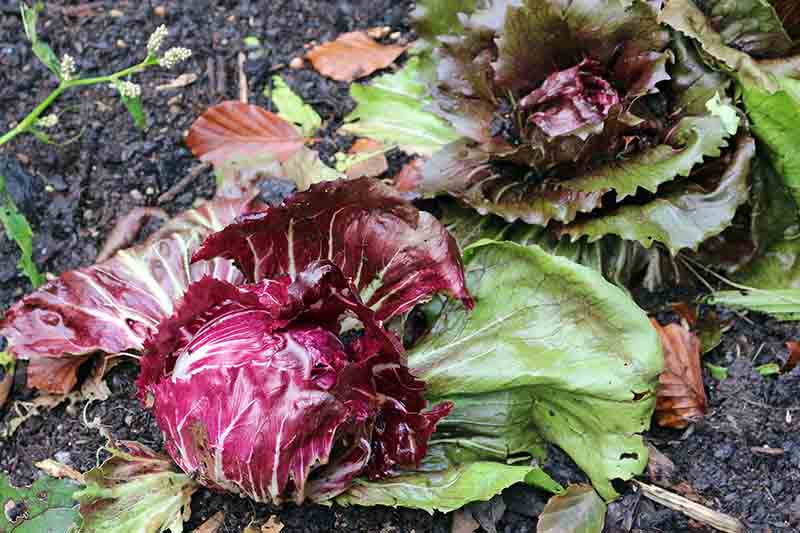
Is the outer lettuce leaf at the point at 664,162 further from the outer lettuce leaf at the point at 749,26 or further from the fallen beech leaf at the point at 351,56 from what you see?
the fallen beech leaf at the point at 351,56

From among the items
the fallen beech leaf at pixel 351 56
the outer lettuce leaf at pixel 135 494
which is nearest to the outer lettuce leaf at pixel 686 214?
the fallen beech leaf at pixel 351 56

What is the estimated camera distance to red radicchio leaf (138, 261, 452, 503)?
2.11 meters

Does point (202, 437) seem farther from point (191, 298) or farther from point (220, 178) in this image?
point (220, 178)

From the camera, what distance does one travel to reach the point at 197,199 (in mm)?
3223

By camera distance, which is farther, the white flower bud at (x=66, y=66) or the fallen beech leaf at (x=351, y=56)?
the fallen beech leaf at (x=351, y=56)

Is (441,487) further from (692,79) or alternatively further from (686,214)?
(692,79)

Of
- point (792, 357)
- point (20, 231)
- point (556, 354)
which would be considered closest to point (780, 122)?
point (792, 357)

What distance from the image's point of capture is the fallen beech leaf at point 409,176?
319cm

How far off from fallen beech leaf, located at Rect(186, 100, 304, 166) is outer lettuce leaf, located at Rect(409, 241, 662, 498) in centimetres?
106

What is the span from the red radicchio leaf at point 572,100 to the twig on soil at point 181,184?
119cm

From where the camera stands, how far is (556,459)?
2619 millimetres

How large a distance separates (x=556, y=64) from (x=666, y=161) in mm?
478

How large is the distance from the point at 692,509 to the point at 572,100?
48.6 inches

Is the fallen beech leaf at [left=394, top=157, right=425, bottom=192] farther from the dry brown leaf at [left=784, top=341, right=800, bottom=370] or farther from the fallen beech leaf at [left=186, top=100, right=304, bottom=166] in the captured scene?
the dry brown leaf at [left=784, top=341, right=800, bottom=370]
